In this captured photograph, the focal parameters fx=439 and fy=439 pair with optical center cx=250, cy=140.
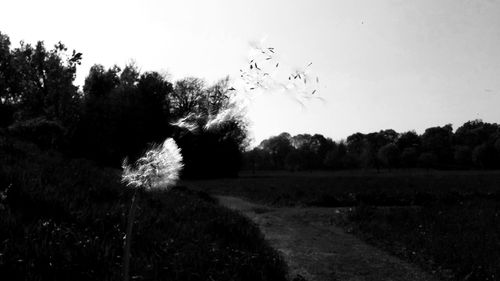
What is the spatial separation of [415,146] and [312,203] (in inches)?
4210

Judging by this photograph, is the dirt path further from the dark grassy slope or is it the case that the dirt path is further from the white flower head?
the white flower head

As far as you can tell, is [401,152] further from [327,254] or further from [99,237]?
[99,237]

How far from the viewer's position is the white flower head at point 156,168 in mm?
3332

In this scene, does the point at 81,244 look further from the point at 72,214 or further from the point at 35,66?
the point at 35,66

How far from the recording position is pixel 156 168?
339cm

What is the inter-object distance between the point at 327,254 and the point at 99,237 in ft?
24.6

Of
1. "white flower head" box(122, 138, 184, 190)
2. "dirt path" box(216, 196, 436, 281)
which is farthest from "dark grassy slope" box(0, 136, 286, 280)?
"white flower head" box(122, 138, 184, 190)

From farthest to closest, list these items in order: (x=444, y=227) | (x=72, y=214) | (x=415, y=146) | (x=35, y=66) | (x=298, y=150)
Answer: (x=298, y=150), (x=415, y=146), (x=35, y=66), (x=444, y=227), (x=72, y=214)

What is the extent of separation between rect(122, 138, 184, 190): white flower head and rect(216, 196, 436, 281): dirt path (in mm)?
7335

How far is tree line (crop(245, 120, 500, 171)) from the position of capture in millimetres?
101625

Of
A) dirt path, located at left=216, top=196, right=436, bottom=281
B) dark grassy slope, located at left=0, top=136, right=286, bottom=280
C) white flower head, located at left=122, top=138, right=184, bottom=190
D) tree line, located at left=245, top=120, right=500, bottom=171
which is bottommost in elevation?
dirt path, located at left=216, top=196, right=436, bottom=281

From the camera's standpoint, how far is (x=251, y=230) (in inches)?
428

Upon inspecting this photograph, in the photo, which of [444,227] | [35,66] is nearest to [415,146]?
[35,66]

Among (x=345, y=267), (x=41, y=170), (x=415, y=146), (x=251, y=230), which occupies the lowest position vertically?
(x=345, y=267)
